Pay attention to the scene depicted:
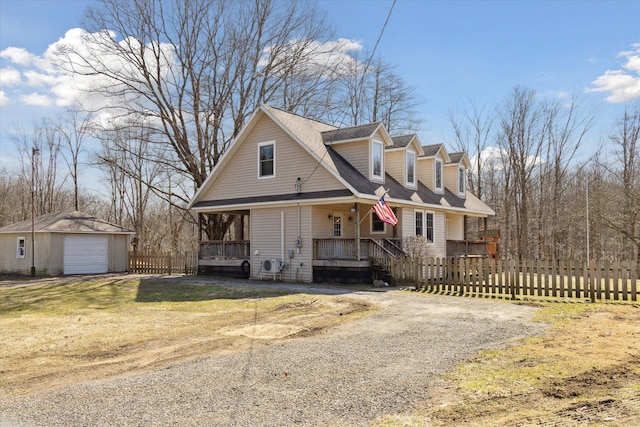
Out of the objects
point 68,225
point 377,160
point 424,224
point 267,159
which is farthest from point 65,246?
point 424,224

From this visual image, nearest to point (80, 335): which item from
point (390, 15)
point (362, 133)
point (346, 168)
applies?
point (390, 15)

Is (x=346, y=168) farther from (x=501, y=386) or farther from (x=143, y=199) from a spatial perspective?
(x=143, y=199)

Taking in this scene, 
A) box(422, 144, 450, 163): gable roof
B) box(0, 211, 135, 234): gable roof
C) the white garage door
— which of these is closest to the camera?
box(422, 144, 450, 163): gable roof

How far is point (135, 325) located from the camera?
1082 centimetres

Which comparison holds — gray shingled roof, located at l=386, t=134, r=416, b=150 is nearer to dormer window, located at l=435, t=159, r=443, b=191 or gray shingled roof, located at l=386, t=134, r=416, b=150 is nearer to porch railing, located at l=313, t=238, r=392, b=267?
dormer window, located at l=435, t=159, r=443, b=191

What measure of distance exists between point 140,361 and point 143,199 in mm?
37907

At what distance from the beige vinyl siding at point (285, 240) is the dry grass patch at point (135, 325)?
3174mm

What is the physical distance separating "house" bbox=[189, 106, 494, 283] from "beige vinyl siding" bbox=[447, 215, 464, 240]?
4.24 metres

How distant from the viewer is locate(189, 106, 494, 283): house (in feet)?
64.6

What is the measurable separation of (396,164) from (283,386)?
18.7 meters

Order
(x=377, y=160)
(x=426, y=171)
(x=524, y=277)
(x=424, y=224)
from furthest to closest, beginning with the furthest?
1. (x=426, y=171)
2. (x=424, y=224)
3. (x=377, y=160)
4. (x=524, y=277)

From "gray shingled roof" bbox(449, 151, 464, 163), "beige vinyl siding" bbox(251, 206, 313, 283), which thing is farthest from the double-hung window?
"gray shingled roof" bbox(449, 151, 464, 163)

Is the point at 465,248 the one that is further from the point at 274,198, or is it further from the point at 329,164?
the point at 274,198

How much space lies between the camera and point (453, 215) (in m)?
29.7
